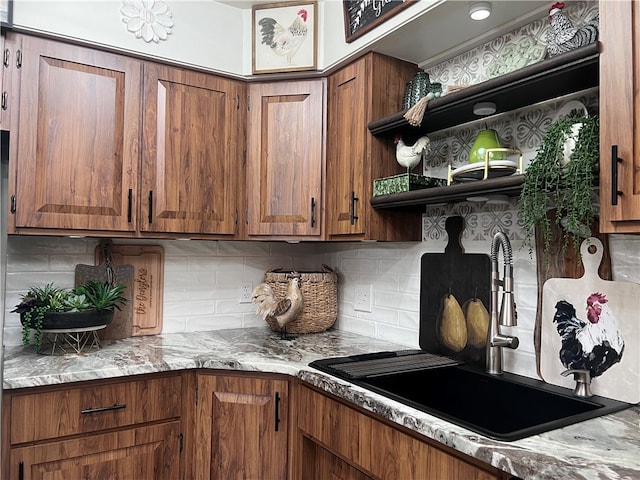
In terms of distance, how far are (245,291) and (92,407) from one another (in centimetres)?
107

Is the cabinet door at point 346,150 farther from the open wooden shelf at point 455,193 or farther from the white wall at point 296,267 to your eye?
the white wall at point 296,267

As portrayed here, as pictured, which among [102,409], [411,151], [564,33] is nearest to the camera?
[564,33]

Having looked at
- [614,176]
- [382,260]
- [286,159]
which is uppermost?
[286,159]

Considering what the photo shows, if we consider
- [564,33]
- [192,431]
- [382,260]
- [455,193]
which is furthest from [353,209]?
[192,431]

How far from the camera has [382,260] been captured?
7.66 feet

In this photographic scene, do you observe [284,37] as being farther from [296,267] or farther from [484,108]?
[296,267]

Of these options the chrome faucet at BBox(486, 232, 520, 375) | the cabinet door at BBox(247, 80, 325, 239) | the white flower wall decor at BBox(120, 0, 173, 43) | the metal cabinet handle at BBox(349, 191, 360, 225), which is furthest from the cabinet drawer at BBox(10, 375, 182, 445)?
the white flower wall decor at BBox(120, 0, 173, 43)

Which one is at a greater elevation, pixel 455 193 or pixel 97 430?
pixel 455 193

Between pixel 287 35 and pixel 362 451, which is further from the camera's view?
pixel 287 35

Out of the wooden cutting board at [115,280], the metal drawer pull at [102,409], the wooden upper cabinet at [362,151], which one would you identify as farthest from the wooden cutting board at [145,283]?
the wooden upper cabinet at [362,151]

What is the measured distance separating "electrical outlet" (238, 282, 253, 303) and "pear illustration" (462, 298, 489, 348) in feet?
3.97

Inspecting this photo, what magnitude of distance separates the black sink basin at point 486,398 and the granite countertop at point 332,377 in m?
0.04

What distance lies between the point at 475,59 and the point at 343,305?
1.34m

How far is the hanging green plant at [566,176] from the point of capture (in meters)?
1.25
